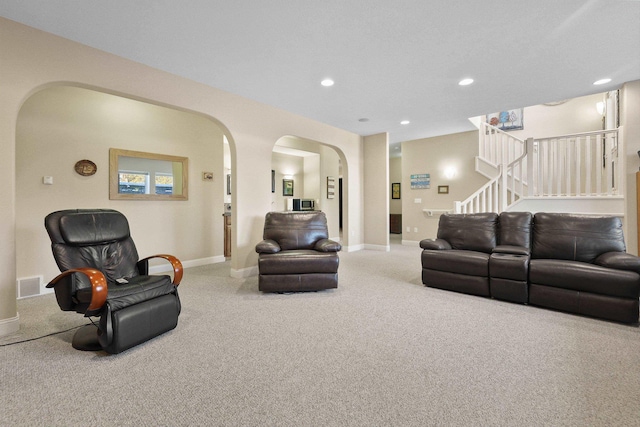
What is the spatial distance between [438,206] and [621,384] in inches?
228

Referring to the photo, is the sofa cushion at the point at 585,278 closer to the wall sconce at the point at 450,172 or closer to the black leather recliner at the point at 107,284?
the black leather recliner at the point at 107,284

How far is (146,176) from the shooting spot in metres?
4.59

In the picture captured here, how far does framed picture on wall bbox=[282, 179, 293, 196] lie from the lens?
8609 mm

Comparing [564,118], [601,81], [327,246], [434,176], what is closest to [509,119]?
[564,118]

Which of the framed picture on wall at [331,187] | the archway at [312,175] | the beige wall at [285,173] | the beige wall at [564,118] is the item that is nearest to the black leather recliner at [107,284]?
the archway at [312,175]

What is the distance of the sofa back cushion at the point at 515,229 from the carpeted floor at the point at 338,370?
2.83ft

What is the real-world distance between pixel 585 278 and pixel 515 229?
970 millimetres

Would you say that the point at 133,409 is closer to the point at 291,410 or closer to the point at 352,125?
the point at 291,410

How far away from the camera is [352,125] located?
5.99 metres

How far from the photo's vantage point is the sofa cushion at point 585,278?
100 inches

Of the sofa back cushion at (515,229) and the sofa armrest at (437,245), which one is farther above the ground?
the sofa back cushion at (515,229)

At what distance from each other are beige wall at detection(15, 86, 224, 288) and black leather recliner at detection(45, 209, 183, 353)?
5.39ft

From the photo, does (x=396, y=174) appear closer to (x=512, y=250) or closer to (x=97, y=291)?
(x=512, y=250)

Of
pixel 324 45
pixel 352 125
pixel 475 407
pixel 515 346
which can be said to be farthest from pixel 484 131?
pixel 475 407
